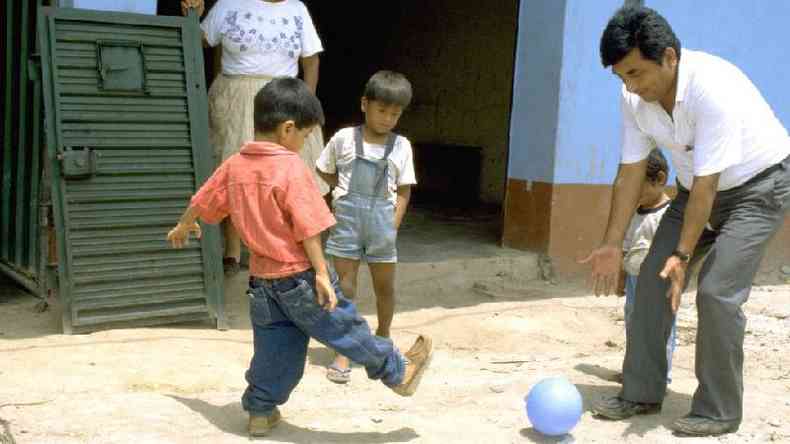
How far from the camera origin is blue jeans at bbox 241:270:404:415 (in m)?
3.33

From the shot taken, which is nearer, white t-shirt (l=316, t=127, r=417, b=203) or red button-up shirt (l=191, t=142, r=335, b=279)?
red button-up shirt (l=191, t=142, r=335, b=279)

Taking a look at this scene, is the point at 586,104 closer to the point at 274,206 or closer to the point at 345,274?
the point at 345,274

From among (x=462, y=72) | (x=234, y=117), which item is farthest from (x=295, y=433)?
(x=462, y=72)

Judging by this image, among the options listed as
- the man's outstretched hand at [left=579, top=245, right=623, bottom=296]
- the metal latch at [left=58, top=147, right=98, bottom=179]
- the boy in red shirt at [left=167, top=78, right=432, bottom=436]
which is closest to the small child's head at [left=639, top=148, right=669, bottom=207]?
the man's outstretched hand at [left=579, top=245, right=623, bottom=296]

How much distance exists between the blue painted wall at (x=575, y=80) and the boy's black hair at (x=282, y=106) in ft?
11.2

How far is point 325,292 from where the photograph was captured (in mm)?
3262

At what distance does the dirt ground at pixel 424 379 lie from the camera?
358cm

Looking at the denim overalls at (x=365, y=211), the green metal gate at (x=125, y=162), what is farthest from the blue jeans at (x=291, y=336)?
the green metal gate at (x=125, y=162)

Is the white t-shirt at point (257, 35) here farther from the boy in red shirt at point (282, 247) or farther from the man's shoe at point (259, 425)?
the man's shoe at point (259, 425)

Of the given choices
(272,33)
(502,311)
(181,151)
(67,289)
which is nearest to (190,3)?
(272,33)

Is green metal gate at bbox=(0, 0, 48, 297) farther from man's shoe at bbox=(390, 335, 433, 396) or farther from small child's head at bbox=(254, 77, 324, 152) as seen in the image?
man's shoe at bbox=(390, 335, 433, 396)

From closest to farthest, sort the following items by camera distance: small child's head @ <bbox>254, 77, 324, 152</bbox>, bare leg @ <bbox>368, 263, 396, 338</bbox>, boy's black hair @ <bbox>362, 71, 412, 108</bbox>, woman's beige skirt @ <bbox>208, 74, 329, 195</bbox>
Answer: small child's head @ <bbox>254, 77, 324, 152</bbox>, boy's black hair @ <bbox>362, 71, 412, 108</bbox>, bare leg @ <bbox>368, 263, 396, 338</bbox>, woman's beige skirt @ <bbox>208, 74, 329, 195</bbox>

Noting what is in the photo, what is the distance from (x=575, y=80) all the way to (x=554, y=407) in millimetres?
3519

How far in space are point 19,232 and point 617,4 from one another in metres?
4.31
